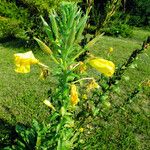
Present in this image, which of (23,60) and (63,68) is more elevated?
(23,60)

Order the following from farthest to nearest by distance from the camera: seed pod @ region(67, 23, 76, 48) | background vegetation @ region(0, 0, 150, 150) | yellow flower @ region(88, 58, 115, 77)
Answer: background vegetation @ region(0, 0, 150, 150)
seed pod @ region(67, 23, 76, 48)
yellow flower @ region(88, 58, 115, 77)

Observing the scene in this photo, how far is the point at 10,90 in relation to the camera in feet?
24.2

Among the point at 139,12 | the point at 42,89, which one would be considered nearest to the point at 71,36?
the point at 42,89

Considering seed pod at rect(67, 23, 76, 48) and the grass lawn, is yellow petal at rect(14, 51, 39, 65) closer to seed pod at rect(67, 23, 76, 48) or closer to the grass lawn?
seed pod at rect(67, 23, 76, 48)

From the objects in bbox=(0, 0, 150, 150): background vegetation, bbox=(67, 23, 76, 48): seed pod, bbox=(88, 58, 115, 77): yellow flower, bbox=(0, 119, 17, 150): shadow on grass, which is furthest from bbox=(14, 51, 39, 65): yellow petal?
bbox=(0, 119, 17, 150): shadow on grass

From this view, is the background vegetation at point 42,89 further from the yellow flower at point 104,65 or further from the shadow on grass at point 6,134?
the yellow flower at point 104,65

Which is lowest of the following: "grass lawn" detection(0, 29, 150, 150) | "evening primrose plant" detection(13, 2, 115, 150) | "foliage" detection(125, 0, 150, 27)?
"foliage" detection(125, 0, 150, 27)

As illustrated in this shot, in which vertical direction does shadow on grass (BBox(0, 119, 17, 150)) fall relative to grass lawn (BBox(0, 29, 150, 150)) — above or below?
above

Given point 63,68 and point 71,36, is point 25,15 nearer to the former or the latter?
point 63,68

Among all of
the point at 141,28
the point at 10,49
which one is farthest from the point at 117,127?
the point at 141,28

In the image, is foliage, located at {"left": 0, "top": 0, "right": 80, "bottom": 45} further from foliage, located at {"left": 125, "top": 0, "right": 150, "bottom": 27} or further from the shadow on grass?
foliage, located at {"left": 125, "top": 0, "right": 150, "bottom": 27}

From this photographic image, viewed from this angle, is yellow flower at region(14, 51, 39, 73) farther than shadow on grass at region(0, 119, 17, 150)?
No

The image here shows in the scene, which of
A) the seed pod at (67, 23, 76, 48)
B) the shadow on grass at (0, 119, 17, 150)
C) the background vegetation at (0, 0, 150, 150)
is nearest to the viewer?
the seed pod at (67, 23, 76, 48)

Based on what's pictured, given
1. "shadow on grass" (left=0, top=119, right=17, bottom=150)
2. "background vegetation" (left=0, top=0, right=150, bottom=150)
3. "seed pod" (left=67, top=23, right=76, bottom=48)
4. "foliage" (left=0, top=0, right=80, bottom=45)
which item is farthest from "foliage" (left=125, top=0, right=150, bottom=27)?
"seed pod" (left=67, top=23, right=76, bottom=48)
